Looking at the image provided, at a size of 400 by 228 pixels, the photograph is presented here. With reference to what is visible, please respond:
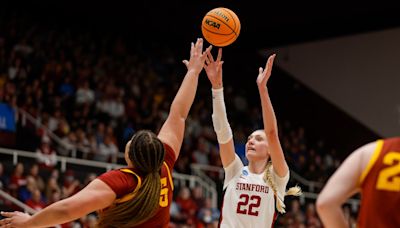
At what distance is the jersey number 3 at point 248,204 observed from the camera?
4922mm

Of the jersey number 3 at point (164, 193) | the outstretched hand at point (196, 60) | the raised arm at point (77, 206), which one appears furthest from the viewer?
the outstretched hand at point (196, 60)

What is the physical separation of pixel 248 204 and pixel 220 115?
0.67m

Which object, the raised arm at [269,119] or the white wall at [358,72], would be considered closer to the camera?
the raised arm at [269,119]

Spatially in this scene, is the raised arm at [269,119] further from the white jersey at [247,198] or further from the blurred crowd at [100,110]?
the blurred crowd at [100,110]

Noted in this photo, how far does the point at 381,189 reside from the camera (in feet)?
8.72

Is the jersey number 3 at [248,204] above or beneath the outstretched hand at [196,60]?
beneath

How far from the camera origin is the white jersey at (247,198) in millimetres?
4898

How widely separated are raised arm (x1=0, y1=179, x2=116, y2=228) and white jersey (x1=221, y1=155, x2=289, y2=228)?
167cm

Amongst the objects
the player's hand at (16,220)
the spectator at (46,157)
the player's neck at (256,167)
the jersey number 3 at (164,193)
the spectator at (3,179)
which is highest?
the jersey number 3 at (164,193)

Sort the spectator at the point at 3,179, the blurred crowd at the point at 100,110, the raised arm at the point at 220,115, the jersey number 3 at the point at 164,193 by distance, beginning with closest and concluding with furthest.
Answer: the jersey number 3 at the point at 164,193, the raised arm at the point at 220,115, the spectator at the point at 3,179, the blurred crowd at the point at 100,110

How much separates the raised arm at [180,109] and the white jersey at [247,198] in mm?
911

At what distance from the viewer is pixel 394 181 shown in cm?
265

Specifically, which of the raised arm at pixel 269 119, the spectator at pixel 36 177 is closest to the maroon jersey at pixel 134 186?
the raised arm at pixel 269 119

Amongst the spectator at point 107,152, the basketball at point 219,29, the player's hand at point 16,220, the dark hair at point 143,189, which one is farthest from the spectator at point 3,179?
the dark hair at point 143,189
